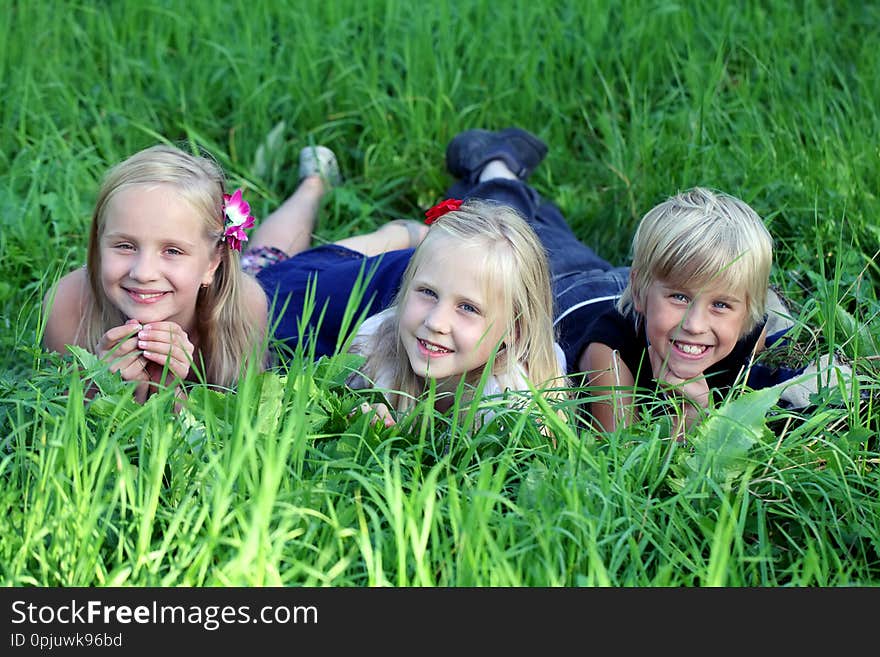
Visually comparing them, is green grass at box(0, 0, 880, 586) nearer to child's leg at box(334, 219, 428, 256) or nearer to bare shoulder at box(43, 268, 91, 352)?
bare shoulder at box(43, 268, 91, 352)

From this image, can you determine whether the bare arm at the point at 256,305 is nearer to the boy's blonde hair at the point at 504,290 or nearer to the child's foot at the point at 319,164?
the boy's blonde hair at the point at 504,290

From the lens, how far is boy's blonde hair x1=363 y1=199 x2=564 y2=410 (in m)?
2.76

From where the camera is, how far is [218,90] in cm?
450

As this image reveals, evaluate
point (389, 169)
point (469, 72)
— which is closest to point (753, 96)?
point (469, 72)

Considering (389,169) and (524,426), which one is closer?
(524,426)

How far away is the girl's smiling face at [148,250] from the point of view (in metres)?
2.83

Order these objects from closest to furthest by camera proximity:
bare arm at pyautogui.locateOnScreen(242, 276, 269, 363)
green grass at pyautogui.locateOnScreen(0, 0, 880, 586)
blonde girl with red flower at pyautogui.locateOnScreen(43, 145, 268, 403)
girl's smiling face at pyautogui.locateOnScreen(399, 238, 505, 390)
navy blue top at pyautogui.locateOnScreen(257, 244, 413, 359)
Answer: green grass at pyautogui.locateOnScreen(0, 0, 880, 586), girl's smiling face at pyautogui.locateOnScreen(399, 238, 505, 390), blonde girl with red flower at pyautogui.locateOnScreen(43, 145, 268, 403), bare arm at pyautogui.locateOnScreen(242, 276, 269, 363), navy blue top at pyautogui.locateOnScreen(257, 244, 413, 359)

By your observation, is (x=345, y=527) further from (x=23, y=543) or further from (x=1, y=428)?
(x=1, y=428)

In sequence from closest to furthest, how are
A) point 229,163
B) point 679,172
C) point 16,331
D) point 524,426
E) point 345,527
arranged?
point 345,527
point 524,426
point 16,331
point 679,172
point 229,163

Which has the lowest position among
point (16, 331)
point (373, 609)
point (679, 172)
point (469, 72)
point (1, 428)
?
point (373, 609)

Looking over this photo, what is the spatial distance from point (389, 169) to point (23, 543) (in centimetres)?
256

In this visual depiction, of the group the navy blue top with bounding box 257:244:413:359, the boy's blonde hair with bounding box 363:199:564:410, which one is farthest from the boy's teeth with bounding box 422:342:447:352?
the navy blue top with bounding box 257:244:413:359

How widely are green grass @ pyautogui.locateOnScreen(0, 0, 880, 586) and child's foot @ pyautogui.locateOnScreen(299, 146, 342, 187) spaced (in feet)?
0.28

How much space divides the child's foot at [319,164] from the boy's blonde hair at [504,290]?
1.37m
